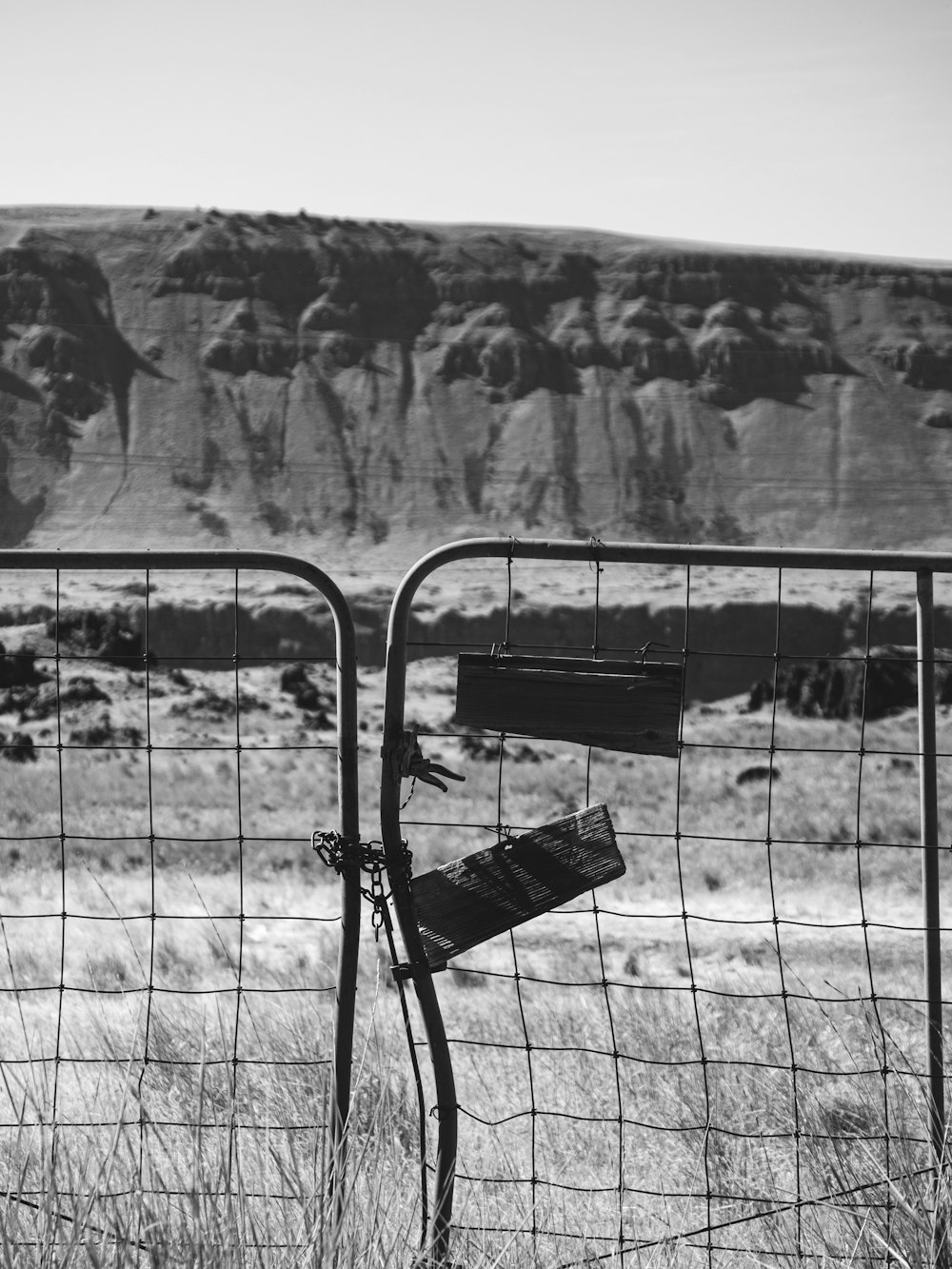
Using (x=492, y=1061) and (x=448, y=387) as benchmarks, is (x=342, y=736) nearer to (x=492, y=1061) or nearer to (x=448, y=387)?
(x=492, y=1061)

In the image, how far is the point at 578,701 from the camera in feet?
9.14

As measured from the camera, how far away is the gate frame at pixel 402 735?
107 inches

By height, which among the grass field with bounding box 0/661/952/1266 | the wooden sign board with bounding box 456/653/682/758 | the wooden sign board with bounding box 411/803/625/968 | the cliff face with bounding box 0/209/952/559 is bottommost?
the grass field with bounding box 0/661/952/1266

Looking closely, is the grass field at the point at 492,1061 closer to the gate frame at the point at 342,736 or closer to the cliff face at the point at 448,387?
the gate frame at the point at 342,736

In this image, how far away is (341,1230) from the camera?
224cm

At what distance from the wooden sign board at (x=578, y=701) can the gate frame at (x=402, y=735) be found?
0.19 m

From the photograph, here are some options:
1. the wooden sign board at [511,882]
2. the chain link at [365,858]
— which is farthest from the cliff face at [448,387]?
the wooden sign board at [511,882]

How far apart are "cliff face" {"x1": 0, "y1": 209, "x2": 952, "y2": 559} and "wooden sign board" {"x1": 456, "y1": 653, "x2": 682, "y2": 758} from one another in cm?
4684

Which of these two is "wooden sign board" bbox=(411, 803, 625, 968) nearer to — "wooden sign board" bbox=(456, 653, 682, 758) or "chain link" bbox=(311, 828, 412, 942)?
"chain link" bbox=(311, 828, 412, 942)

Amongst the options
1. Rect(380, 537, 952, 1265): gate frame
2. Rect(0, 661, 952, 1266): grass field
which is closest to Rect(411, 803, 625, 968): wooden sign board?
Rect(380, 537, 952, 1265): gate frame

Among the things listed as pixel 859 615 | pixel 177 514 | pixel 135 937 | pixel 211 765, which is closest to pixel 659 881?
pixel 135 937

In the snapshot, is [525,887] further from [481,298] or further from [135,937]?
[481,298]

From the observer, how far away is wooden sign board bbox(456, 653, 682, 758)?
277cm

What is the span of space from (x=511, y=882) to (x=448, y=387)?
6064 centimetres
